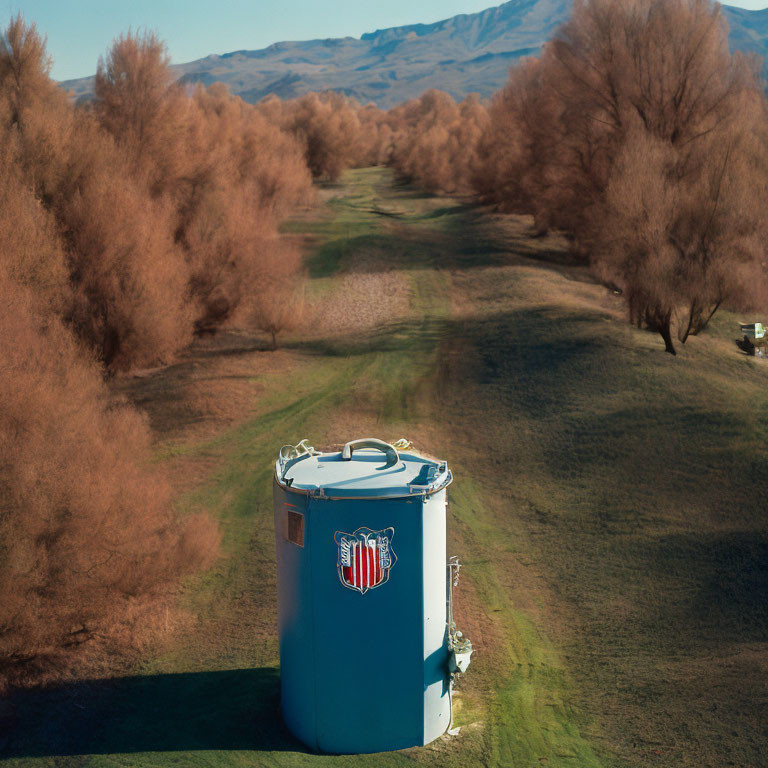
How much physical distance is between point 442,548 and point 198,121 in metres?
22.8

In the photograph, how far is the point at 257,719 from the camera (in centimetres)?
809

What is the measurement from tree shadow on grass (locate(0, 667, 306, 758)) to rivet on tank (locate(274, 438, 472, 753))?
76cm

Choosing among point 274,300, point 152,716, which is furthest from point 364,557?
point 274,300

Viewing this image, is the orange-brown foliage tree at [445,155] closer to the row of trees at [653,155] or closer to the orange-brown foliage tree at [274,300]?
the row of trees at [653,155]

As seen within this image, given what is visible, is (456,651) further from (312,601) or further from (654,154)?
(654,154)

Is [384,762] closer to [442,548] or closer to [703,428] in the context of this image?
[442,548]

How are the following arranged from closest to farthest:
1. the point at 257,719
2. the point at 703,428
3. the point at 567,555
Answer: the point at 257,719
the point at 567,555
the point at 703,428

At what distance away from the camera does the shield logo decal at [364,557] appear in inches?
265

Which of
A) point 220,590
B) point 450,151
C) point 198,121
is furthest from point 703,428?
point 450,151

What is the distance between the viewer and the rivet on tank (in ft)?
22.2

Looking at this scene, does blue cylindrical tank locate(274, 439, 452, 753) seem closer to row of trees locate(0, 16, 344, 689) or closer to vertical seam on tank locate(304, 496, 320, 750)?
vertical seam on tank locate(304, 496, 320, 750)

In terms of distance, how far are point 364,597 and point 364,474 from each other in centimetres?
101

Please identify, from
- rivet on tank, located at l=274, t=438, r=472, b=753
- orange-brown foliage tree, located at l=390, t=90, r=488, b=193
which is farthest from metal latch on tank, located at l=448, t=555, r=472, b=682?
orange-brown foliage tree, located at l=390, t=90, r=488, b=193

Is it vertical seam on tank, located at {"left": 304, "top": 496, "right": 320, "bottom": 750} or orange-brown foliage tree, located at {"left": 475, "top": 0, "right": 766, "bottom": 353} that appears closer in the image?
vertical seam on tank, located at {"left": 304, "top": 496, "right": 320, "bottom": 750}
